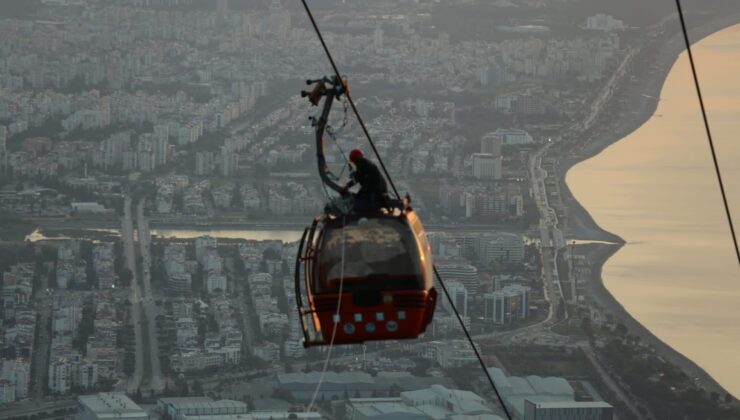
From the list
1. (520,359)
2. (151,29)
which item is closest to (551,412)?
(520,359)

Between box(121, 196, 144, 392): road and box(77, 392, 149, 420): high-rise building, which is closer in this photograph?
box(77, 392, 149, 420): high-rise building

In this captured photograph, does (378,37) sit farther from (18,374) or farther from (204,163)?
(18,374)

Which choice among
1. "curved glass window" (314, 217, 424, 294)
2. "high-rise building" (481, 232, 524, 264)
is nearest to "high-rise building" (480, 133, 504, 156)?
"high-rise building" (481, 232, 524, 264)

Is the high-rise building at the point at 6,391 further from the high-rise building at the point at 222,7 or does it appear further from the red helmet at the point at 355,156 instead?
the high-rise building at the point at 222,7

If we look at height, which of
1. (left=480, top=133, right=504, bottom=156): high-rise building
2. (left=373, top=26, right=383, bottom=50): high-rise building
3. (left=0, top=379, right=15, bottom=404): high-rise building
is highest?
(left=373, top=26, right=383, bottom=50): high-rise building

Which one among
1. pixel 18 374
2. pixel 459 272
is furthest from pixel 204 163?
pixel 18 374

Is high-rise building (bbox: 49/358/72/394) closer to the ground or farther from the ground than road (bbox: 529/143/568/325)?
closer to the ground

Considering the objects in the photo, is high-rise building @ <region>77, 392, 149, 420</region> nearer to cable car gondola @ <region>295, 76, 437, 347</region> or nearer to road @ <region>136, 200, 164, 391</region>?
road @ <region>136, 200, 164, 391</region>
